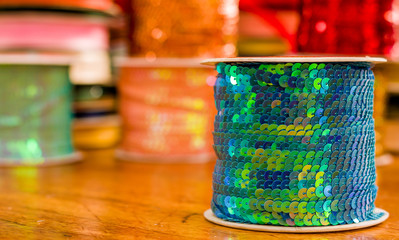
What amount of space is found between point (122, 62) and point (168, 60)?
0.47 feet

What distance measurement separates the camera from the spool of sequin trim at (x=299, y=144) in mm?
850

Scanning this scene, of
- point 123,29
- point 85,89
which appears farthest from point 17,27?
point 123,29

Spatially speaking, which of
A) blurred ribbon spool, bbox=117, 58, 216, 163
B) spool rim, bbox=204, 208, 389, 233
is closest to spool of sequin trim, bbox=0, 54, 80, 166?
blurred ribbon spool, bbox=117, 58, 216, 163

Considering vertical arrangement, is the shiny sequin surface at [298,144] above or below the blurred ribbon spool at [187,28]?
below

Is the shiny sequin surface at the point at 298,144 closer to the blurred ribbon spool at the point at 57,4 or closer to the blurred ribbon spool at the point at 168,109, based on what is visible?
the blurred ribbon spool at the point at 168,109

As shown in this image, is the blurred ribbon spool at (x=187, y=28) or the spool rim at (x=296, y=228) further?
the blurred ribbon spool at (x=187, y=28)

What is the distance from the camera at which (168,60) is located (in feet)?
5.49

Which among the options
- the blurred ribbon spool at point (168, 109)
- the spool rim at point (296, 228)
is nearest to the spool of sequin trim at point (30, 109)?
the blurred ribbon spool at point (168, 109)

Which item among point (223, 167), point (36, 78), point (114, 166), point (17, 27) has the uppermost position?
point (17, 27)

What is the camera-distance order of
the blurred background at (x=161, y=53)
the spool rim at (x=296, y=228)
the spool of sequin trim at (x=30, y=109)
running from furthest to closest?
the spool of sequin trim at (x=30, y=109) < the blurred background at (x=161, y=53) < the spool rim at (x=296, y=228)

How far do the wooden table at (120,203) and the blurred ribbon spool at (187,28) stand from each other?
0.32 meters

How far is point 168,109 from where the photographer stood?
1715 mm

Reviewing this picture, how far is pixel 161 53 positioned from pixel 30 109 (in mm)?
379

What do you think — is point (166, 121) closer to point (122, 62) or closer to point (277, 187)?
point (122, 62)
